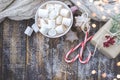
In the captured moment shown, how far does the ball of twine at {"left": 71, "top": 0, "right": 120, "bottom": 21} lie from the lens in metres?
2.55

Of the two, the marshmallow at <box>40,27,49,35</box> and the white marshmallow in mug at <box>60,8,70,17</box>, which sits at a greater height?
the white marshmallow in mug at <box>60,8,70,17</box>

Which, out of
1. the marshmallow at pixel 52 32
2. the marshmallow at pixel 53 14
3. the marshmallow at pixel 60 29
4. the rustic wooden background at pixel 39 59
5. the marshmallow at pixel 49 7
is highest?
the marshmallow at pixel 49 7

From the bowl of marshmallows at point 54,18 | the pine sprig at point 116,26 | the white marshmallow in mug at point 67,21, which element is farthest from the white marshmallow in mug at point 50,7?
the pine sprig at point 116,26

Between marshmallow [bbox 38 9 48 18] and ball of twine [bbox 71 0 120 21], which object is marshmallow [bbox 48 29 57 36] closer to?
marshmallow [bbox 38 9 48 18]

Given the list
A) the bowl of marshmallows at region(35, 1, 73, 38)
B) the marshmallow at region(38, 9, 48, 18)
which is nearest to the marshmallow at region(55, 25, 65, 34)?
the bowl of marshmallows at region(35, 1, 73, 38)

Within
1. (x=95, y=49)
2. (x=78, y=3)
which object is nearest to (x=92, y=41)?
(x=95, y=49)

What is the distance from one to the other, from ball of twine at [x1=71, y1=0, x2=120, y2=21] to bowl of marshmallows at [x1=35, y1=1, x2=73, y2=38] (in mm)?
91

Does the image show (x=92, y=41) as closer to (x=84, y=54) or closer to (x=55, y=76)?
(x=84, y=54)

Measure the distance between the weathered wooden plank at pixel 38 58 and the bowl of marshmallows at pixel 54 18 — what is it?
3.8 inches

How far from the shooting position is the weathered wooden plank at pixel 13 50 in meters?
2.69

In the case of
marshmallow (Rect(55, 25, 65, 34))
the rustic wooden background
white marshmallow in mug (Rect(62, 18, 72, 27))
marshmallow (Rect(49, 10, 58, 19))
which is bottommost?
the rustic wooden background

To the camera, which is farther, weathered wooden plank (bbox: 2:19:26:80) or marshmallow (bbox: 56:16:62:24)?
weathered wooden plank (bbox: 2:19:26:80)

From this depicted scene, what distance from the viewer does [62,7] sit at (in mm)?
2590

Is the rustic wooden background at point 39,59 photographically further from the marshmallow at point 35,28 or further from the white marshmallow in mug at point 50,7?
the white marshmallow in mug at point 50,7
